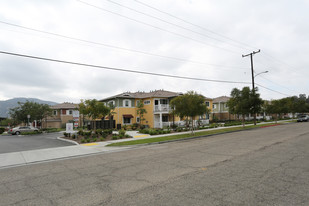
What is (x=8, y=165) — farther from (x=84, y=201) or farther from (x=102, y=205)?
Result: (x=102, y=205)

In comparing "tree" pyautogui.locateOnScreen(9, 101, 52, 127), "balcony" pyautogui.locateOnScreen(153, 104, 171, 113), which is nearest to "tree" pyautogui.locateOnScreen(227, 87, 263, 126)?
"balcony" pyautogui.locateOnScreen(153, 104, 171, 113)

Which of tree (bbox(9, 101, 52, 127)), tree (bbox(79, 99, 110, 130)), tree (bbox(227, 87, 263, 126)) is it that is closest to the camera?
tree (bbox(79, 99, 110, 130))

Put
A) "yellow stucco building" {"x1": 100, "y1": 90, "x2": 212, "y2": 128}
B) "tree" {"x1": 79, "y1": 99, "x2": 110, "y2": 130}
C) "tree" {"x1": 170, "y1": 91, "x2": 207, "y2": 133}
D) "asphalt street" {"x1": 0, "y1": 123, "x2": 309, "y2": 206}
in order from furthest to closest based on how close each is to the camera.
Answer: "yellow stucco building" {"x1": 100, "y1": 90, "x2": 212, "y2": 128}
"tree" {"x1": 79, "y1": 99, "x2": 110, "y2": 130}
"tree" {"x1": 170, "y1": 91, "x2": 207, "y2": 133}
"asphalt street" {"x1": 0, "y1": 123, "x2": 309, "y2": 206}

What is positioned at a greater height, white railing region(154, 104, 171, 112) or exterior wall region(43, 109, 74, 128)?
white railing region(154, 104, 171, 112)

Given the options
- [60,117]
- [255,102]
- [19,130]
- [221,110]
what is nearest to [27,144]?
[19,130]

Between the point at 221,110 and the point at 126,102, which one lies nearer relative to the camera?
the point at 126,102

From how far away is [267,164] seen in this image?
675 centimetres

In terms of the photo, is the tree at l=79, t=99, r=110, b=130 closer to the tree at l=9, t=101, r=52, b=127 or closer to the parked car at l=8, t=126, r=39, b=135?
the parked car at l=8, t=126, r=39, b=135

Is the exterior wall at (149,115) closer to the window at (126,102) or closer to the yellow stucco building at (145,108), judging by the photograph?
the yellow stucco building at (145,108)

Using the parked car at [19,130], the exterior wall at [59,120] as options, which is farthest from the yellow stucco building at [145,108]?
the exterior wall at [59,120]

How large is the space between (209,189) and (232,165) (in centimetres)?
266

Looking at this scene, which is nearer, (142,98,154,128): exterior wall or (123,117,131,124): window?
(142,98,154,128): exterior wall

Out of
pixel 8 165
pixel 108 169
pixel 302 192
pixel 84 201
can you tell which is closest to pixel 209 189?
pixel 302 192

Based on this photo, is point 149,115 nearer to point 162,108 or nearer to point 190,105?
point 162,108
